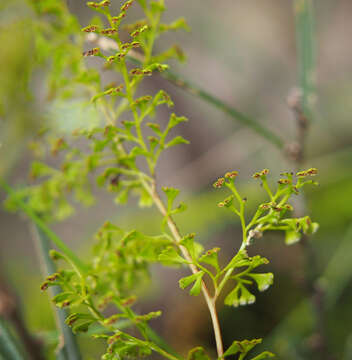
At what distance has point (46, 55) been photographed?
2.12 ft

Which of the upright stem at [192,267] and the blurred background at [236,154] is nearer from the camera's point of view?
the upright stem at [192,267]

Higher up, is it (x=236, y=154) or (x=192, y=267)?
(x=236, y=154)

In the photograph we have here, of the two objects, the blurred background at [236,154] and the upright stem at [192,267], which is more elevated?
the blurred background at [236,154]

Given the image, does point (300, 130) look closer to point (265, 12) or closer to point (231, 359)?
point (231, 359)

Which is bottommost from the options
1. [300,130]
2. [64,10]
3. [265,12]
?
[300,130]

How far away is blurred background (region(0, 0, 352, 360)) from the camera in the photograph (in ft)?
2.53

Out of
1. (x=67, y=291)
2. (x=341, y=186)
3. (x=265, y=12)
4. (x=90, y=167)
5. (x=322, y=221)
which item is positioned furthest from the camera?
(x=265, y=12)

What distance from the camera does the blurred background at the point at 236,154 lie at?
0.77m

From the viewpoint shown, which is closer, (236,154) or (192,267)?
(192,267)

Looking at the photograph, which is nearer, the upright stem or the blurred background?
the upright stem

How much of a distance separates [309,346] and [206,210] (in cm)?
60

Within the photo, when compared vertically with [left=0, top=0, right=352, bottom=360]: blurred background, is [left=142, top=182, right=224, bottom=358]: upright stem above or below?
below

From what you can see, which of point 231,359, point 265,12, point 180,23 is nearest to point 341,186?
point 231,359

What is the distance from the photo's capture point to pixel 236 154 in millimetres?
1675
